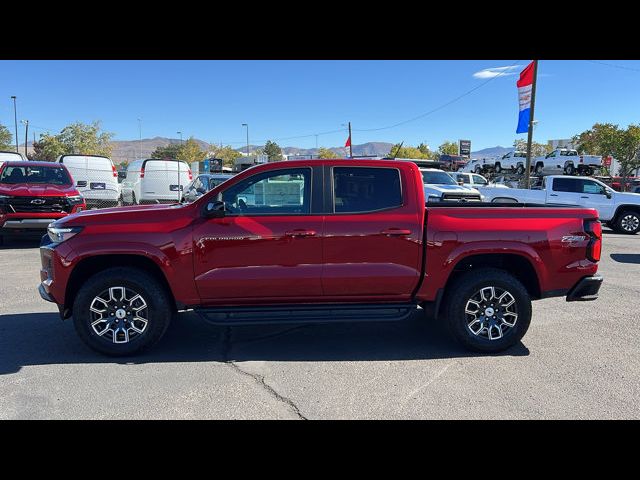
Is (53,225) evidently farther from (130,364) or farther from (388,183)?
(388,183)

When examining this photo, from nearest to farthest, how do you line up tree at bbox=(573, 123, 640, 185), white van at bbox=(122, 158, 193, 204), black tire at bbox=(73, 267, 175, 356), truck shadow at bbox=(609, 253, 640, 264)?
black tire at bbox=(73, 267, 175, 356) < truck shadow at bbox=(609, 253, 640, 264) < white van at bbox=(122, 158, 193, 204) < tree at bbox=(573, 123, 640, 185)

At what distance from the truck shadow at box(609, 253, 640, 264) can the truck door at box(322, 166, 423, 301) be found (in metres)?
7.72

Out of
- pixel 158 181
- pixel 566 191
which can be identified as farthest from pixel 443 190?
pixel 158 181

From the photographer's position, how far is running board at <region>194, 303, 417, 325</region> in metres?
4.41

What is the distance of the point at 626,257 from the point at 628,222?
18.9 feet

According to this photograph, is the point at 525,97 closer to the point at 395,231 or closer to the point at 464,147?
the point at 395,231

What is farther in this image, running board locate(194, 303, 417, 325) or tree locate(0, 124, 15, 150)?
tree locate(0, 124, 15, 150)

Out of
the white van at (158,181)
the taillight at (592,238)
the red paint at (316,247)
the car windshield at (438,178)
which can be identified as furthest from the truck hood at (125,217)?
the car windshield at (438,178)

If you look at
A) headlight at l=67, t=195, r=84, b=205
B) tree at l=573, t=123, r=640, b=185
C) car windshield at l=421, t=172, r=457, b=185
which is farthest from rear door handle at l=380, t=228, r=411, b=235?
tree at l=573, t=123, r=640, b=185

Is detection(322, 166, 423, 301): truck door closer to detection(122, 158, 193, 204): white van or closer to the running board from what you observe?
the running board

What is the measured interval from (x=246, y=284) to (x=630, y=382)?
3481 mm

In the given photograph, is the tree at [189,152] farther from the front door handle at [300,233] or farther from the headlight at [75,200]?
the front door handle at [300,233]

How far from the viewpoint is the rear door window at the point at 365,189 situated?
4.61 meters
